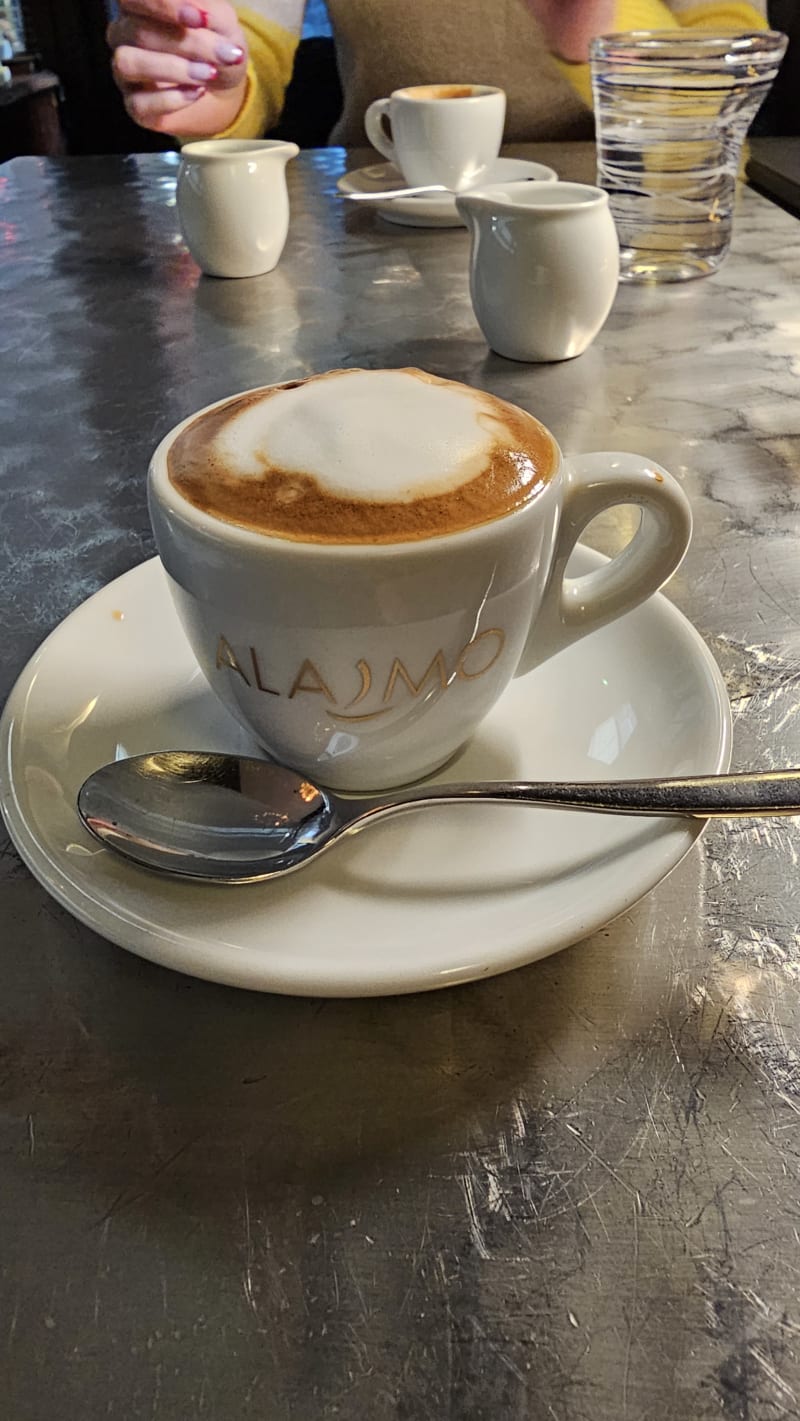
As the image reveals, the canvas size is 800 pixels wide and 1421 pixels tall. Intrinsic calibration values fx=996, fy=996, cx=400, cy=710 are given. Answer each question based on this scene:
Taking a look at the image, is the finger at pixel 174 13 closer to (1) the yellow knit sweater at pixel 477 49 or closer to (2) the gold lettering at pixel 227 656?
(1) the yellow knit sweater at pixel 477 49

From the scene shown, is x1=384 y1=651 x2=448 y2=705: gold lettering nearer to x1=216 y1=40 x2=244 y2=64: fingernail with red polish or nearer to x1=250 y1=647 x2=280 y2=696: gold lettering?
x1=250 y1=647 x2=280 y2=696: gold lettering

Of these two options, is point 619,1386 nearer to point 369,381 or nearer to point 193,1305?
point 193,1305

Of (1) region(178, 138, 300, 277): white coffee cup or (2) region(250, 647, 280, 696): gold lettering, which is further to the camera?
(1) region(178, 138, 300, 277): white coffee cup

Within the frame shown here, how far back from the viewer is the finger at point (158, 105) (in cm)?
153

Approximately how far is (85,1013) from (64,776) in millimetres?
95

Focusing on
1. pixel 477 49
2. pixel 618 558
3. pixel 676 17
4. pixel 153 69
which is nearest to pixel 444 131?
pixel 153 69

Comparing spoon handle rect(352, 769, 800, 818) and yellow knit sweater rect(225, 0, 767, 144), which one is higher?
yellow knit sweater rect(225, 0, 767, 144)

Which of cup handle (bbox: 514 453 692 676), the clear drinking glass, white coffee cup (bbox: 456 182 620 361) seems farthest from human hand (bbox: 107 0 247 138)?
cup handle (bbox: 514 453 692 676)

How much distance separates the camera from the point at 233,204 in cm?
109

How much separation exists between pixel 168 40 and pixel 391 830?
64.5 inches

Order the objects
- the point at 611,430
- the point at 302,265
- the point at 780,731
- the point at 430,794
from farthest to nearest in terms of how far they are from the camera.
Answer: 1. the point at 302,265
2. the point at 611,430
3. the point at 780,731
4. the point at 430,794

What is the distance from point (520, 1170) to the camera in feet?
0.96

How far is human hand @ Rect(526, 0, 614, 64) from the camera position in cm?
181

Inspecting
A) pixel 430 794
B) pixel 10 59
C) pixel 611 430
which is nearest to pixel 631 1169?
pixel 430 794
